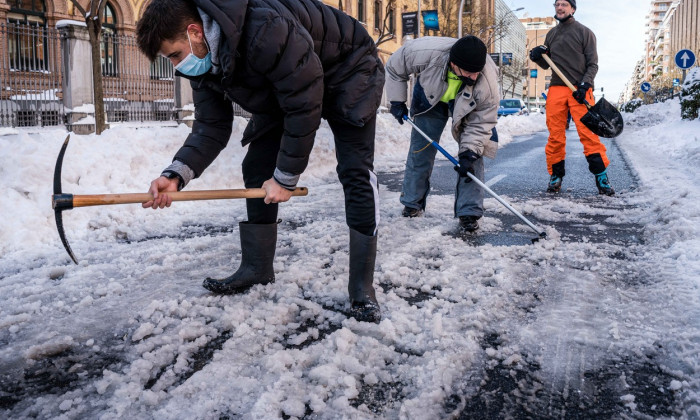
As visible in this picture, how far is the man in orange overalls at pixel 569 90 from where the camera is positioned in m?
6.43

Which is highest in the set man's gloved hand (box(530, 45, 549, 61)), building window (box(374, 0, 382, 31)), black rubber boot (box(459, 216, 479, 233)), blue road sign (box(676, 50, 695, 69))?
building window (box(374, 0, 382, 31))

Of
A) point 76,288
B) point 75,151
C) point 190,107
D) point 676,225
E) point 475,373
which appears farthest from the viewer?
point 190,107

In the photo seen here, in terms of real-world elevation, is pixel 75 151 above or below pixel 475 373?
above

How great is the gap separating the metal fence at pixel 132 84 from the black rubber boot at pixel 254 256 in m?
10.7

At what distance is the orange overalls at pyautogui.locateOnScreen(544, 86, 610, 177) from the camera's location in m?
6.43

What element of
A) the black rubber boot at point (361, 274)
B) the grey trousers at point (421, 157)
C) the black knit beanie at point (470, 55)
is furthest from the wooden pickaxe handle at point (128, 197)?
the grey trousers at point (421, 157)

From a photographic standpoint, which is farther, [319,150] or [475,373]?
[319,150]

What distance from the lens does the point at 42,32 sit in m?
11.3

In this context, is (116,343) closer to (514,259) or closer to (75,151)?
(514,259)

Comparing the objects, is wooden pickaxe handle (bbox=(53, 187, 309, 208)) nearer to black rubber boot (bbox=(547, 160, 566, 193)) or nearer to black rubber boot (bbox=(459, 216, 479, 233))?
black rubber boot (bbox=(459, 216, 479, 233))

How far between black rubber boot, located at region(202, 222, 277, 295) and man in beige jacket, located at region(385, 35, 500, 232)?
196cm

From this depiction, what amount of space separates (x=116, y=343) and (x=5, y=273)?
5.10ft

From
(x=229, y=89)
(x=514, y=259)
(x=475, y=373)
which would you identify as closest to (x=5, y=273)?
(x=229, y=89)

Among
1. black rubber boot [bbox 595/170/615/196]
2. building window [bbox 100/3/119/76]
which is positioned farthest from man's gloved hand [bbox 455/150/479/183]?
building window [bbox 100/3/119/76]
